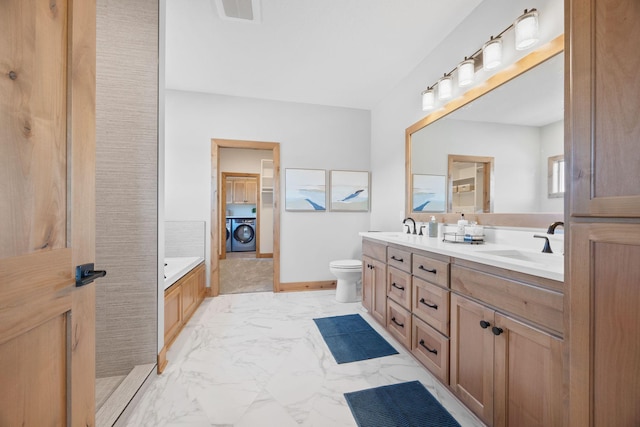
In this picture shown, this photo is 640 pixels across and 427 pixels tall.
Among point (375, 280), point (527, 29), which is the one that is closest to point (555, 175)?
point (527, 29)

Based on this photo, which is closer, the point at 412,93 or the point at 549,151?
the point at 549,151

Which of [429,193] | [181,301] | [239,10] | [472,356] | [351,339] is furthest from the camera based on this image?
[429,193]

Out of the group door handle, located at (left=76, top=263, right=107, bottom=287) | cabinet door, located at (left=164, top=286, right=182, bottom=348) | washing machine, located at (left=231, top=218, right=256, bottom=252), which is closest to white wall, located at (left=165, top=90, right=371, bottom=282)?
cabinet door, located at (left=164, top=286, right=182, bottom=348)

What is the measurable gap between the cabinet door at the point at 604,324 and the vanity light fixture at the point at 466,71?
172 cm

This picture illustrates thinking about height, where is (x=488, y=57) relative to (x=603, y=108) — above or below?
above

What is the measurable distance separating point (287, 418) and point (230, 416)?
0.32 metres

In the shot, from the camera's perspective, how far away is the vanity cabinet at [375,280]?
7.73 feet

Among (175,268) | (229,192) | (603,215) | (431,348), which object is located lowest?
(431,348)

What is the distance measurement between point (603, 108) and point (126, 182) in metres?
2.27

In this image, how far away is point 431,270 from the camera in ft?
5.58

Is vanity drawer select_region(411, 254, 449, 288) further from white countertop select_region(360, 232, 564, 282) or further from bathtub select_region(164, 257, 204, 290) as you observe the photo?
bathtub select_region(164, 257, 204, 290)

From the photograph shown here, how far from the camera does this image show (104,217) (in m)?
1.66

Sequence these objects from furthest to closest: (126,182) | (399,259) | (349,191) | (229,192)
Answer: (229,192) → (349,191) → (399,259) → (126,182)

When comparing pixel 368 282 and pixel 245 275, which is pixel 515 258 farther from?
pixel 245 275
